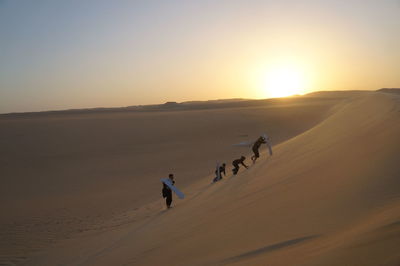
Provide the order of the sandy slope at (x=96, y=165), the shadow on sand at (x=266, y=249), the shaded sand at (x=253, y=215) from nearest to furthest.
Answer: the shaded sand at (x=253, y=215), the shadow on sand at (x=266, y=249), the sandy slope at (x=96, y=165)

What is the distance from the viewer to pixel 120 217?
32.6ft

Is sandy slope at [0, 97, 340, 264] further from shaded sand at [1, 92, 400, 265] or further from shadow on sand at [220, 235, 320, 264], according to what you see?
shadow on sand at [220, 235, 320, 264]

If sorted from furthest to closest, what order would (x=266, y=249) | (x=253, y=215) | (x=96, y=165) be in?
(x=96, y=165) < (x=253, y=215) < (x=266, y=249)

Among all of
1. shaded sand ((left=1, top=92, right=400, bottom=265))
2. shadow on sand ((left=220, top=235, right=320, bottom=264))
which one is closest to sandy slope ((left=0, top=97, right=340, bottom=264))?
shaded sand ((left=1, top=92, right=400, bottom=265))

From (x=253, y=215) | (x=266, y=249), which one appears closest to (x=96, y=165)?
(x=253, y=215)

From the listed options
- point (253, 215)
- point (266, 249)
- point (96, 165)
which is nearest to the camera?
point (266, 249)

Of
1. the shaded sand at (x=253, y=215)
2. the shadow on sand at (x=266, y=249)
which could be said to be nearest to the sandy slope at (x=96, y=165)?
the shaded sand at (x=253, y=215)

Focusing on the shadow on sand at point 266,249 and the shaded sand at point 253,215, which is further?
the shadow on sand at point 266,249

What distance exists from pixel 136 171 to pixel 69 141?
36.4 feet

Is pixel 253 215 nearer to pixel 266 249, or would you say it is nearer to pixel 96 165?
pixel 266 249

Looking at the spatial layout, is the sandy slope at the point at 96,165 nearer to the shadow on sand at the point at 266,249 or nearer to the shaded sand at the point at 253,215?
the shaded sand at the point at 253,215

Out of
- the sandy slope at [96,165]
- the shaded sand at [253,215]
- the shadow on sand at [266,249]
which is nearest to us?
Answer: the shaded sand at [253,215]

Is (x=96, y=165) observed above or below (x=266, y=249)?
below

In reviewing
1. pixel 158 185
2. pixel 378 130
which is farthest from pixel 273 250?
pixel 158 185
